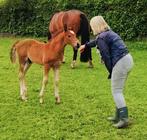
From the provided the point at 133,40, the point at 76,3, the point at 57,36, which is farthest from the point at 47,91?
the point at 76,3

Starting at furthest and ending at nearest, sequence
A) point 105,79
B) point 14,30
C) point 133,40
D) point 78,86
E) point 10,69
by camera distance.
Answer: point 14,30 → point 133,40 → point 10,69 → point 105,79 → point 78,86

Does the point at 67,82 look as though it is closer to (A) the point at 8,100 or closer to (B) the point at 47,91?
(B) the point at 47,91

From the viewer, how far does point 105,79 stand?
41.6ft

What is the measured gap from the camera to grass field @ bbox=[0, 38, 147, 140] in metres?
7.46

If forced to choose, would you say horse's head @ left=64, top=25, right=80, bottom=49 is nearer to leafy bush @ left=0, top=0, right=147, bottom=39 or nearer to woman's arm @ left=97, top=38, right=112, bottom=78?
woman's arm @ left=97, top=38, right=112, bottom=78

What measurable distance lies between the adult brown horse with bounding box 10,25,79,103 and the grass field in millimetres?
509

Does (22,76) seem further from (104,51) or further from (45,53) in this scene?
(104,51)

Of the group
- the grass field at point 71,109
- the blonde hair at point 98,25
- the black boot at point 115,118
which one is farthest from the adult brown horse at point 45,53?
the black boot at point 115,118

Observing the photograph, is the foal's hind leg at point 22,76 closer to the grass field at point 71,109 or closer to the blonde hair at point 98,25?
the grass field at point 71,109

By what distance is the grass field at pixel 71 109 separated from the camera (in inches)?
294

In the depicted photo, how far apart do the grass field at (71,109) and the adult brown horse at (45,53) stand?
51cm

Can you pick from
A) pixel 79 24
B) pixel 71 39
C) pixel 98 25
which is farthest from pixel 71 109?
pixel 79 24

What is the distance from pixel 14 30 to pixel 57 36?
15532mm

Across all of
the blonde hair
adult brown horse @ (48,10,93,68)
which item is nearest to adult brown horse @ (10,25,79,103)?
the blonde hair
